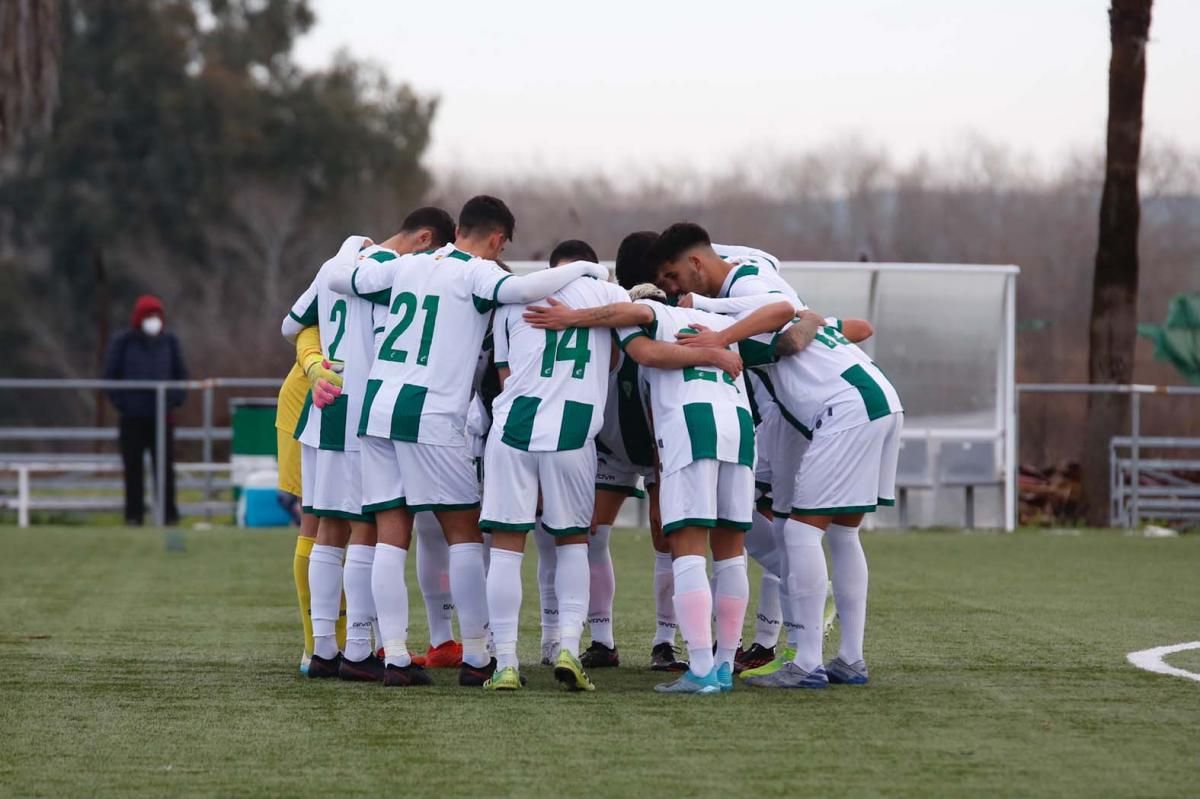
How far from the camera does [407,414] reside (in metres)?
6.45

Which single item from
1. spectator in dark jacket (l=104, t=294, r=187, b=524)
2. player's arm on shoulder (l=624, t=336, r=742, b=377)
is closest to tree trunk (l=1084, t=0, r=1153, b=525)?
spectator in dark jacket (l=104, t=294, r=187, b=524)

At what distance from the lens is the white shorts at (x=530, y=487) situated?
20.7ft

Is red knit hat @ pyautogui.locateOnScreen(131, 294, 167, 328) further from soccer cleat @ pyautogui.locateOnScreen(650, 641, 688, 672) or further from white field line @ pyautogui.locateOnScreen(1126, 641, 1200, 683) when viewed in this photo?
white field line @ pyautogui.locateOnScreen(1126, 641, 1200, 683)

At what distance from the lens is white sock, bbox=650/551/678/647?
23.4 ft

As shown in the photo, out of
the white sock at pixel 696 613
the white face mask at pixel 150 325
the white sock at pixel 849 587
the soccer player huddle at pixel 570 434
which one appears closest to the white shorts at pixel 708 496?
the soccer player huddle at pixel 570 434

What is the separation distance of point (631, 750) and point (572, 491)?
151cm

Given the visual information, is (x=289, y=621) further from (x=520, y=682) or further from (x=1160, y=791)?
(x=1160, y=791)

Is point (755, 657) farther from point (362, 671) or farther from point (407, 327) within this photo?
point (407, 327)

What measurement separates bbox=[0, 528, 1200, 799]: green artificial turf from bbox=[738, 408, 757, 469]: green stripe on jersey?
85cm

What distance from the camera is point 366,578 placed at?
680 centimetres

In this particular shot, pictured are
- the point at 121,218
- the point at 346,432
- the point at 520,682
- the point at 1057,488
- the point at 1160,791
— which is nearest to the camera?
the point at 1160,791

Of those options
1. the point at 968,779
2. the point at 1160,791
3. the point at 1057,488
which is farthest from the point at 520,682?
the point at 1057,488

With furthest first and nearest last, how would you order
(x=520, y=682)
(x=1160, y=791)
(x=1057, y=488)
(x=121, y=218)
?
1. (x=121, y=218)
2. (x=1057, y=488)
3. (x=520, y=682)
4. (x=1160, y=791)

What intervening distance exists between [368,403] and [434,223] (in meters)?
0.97
